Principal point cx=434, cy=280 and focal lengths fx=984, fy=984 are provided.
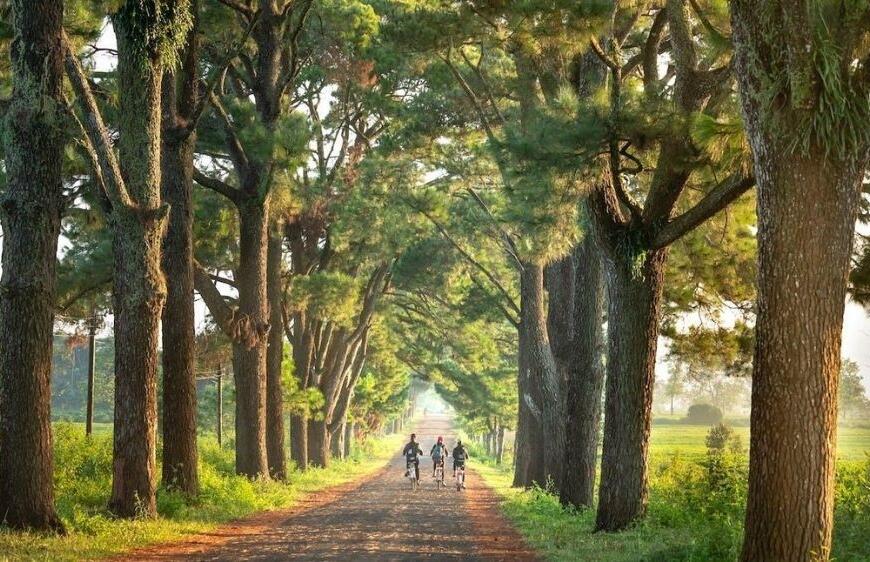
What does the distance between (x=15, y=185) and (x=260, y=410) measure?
10.8m

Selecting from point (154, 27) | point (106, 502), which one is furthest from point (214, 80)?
point (106, 502)

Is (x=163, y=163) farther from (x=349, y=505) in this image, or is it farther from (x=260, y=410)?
(x=349, y=505)

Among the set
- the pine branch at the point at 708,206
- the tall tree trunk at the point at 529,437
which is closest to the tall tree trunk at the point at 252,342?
the tall tree trunk at the point at 529,437

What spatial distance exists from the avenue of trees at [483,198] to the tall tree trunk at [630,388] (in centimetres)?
3

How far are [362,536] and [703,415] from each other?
115 m

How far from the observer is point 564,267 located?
20.7 m

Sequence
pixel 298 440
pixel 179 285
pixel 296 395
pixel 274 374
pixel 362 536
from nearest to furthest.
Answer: pixel 362 536 < pixel 179 285 < pixel 274 374 < pixel 296 395 < pixel 298 440

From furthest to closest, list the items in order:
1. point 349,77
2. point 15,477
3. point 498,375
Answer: point 498,375, point 349,77, point 15,477

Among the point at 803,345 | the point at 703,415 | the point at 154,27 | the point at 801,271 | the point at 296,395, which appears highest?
the point at 154,27

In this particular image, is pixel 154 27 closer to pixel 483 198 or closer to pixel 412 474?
pixel 483 198

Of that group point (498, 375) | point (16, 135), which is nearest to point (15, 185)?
point (16, 135)

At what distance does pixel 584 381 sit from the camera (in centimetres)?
1741

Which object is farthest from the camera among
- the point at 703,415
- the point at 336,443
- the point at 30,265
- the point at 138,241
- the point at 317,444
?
the point at 703,415

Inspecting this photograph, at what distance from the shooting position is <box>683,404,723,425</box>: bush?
120906mm
